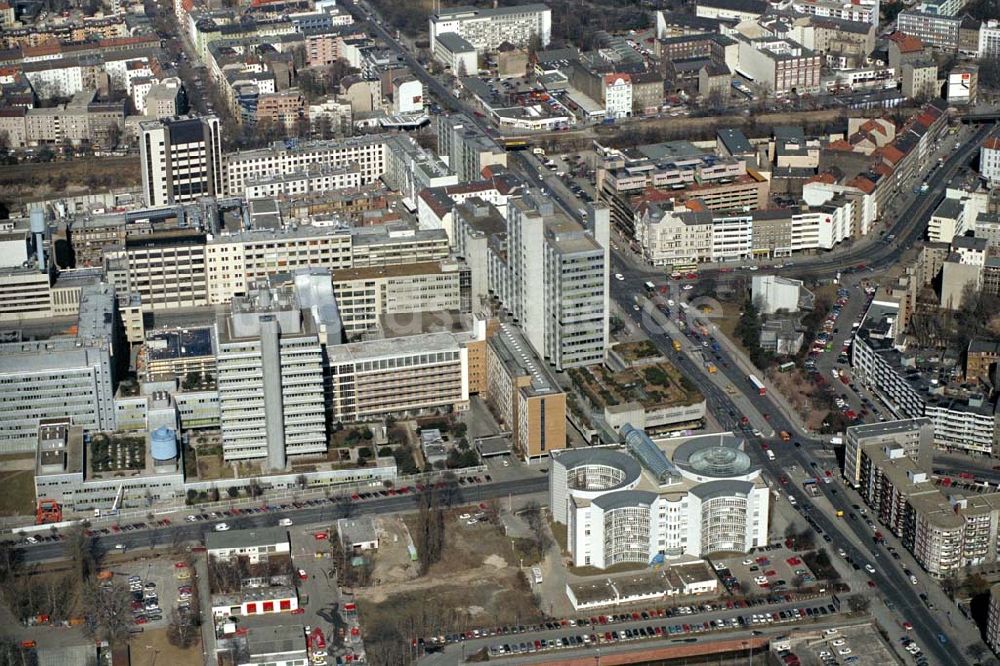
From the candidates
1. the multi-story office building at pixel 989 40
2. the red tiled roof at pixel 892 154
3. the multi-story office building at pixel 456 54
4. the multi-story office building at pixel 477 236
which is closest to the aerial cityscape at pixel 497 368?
the multi-story office building at pixel 477 236

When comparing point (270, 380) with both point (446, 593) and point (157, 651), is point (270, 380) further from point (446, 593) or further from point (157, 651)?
point (157, 651)

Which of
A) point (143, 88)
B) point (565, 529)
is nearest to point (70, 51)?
point (143, 88)

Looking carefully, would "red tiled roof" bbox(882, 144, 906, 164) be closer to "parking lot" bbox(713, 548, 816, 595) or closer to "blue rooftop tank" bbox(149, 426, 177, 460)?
"parking lot" bbox(713, 548, 816, 595)

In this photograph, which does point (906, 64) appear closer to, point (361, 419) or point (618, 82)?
point (618, 82)

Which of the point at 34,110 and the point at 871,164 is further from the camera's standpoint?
the point at 34,110

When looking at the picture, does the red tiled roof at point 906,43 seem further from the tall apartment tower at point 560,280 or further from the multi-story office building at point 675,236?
the tall apartment tower at point 560,280
